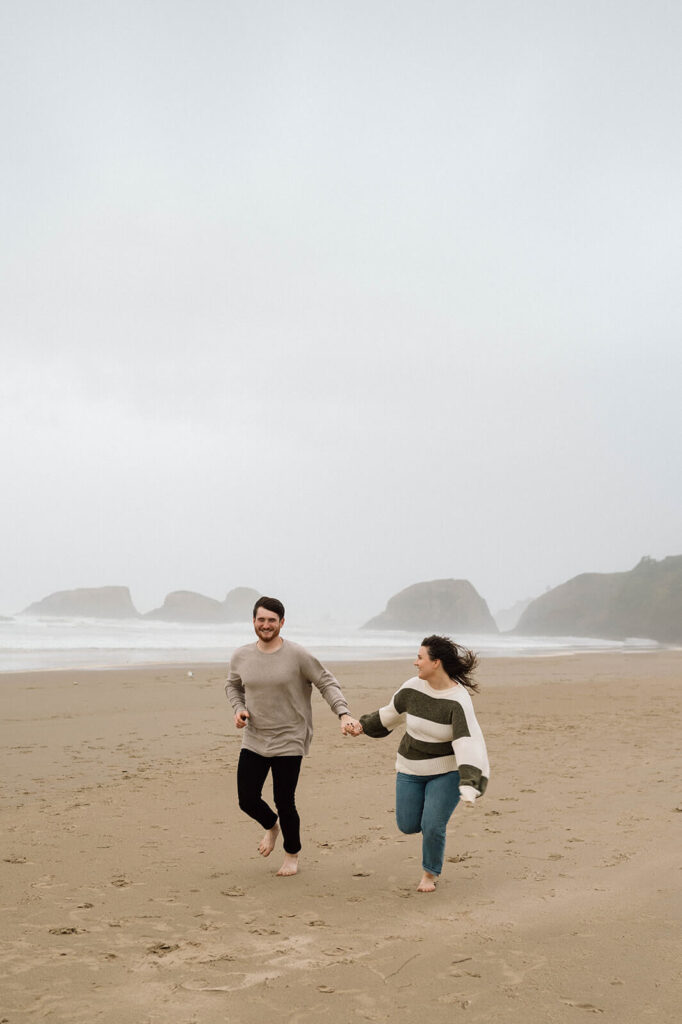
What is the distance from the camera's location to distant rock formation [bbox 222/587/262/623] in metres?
115

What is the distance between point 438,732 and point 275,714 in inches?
42.8

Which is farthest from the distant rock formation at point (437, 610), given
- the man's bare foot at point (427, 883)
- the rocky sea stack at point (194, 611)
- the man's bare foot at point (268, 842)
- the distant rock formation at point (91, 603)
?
the man's bare foot at point (427, 883)

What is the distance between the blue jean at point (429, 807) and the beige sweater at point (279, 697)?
2.12ft

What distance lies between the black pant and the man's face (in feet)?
2.57

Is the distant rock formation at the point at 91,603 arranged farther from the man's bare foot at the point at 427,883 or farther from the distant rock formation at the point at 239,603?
the man's bare foot at the point at 427,883

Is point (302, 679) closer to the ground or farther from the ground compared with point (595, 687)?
farther from the ground

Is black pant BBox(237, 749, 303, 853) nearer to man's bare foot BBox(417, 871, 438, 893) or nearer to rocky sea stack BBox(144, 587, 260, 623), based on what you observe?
man's bare foot BBox(417, 871, 438, 893)

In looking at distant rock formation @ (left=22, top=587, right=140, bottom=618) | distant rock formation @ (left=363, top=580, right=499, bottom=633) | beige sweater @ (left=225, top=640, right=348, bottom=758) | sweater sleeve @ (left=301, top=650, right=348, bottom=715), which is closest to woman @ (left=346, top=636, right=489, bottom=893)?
sweater sleeve @ (left=301, top=650, right=348, bottom=715)

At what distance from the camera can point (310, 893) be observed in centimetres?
468

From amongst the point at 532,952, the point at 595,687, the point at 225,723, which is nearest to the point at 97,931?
the point at 532,952

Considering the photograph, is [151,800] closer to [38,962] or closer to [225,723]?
[38,962]

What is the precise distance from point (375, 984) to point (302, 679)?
6.69 ft

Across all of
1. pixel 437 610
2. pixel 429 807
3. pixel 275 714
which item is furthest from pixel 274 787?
pixel 437 610

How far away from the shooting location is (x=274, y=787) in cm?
495
